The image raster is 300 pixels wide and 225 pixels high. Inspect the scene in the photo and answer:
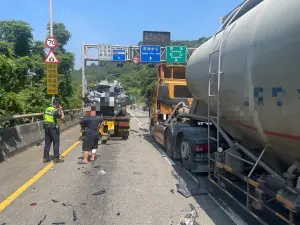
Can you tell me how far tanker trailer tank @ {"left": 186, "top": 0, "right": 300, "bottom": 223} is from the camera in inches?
137

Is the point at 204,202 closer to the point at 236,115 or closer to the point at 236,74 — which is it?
the point at 236,115

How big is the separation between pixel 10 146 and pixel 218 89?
6.93 meters

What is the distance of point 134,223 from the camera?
15.3ft

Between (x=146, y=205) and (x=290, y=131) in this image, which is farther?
(x=146, y=205)

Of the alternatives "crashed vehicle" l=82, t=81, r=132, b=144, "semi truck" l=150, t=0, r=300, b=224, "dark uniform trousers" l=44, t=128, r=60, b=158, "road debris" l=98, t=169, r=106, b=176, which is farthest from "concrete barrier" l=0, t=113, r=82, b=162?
"semi truck" l=150, t=0, r=300, b=224

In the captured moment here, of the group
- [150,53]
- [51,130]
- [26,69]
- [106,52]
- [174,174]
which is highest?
[106,52]

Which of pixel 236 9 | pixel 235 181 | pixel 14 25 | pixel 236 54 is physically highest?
pixel 14 25

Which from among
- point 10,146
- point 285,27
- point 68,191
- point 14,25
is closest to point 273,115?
point 285,27

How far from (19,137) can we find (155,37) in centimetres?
2548

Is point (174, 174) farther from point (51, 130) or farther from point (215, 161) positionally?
point (51, 130)

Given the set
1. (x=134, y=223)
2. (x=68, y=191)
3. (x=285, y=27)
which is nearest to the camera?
(x=285, y=27)

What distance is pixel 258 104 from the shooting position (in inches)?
165

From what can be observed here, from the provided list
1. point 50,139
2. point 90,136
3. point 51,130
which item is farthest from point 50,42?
point 90,136

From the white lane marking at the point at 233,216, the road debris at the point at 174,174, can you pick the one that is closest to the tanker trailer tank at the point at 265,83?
the white lane marking at the point at 233,216
